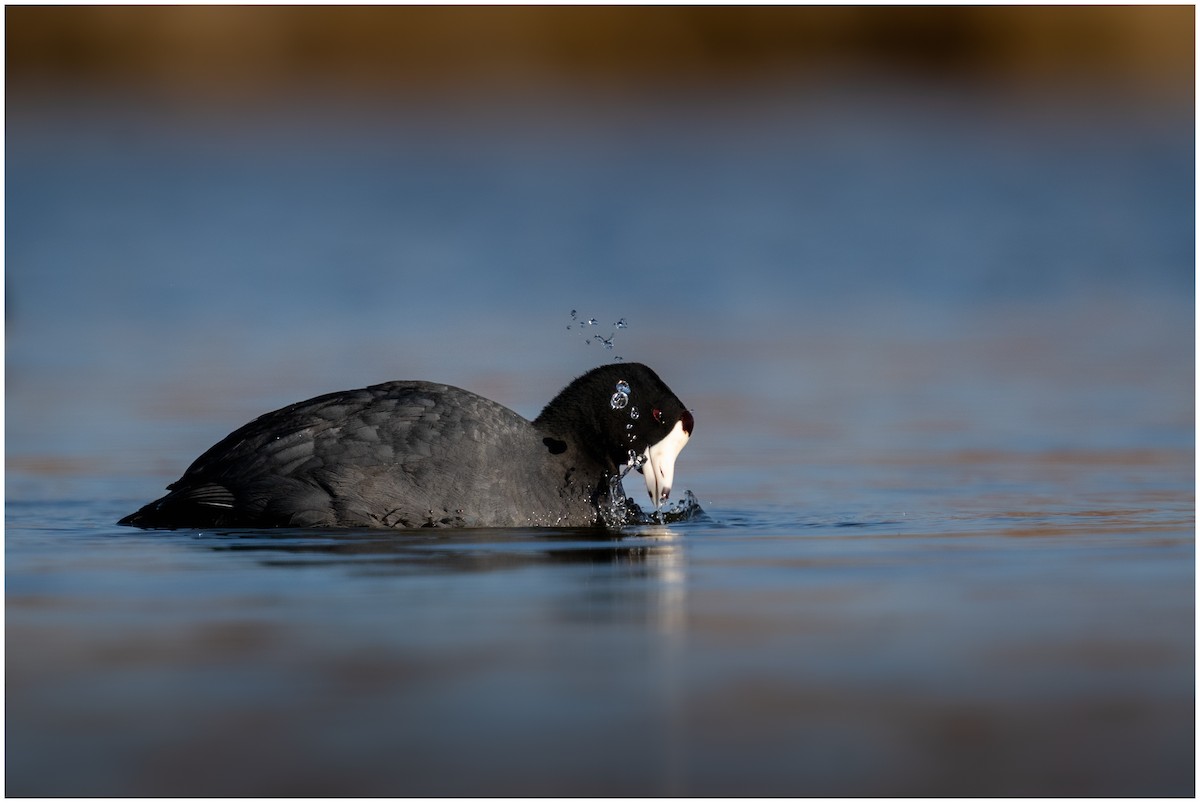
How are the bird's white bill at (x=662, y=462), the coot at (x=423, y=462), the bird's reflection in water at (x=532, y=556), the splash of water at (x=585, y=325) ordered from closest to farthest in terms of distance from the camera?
the bird's reflection in water at (x=532, y=556)
the coot at (x=423, y=462)
the bird's white bill at (x=662, y=462)
the splash of water at (x=585, y=325)

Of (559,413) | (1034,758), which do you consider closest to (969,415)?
(559,413)

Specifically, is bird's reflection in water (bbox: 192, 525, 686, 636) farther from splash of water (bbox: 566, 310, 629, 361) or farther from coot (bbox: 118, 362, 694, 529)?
splash of water (bbox: 566, 310, 629, 361)

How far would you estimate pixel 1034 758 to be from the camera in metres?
3.56

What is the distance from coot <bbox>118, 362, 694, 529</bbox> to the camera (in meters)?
7.02

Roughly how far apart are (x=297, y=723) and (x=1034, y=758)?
4.92 ft

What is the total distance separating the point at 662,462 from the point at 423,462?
3.76 ft

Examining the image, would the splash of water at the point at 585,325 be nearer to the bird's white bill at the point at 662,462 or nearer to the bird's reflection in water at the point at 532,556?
the bird's white bill at the point at 662,462

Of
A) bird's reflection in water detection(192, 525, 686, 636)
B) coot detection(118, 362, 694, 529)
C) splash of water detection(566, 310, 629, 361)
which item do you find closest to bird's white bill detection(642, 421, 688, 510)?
coot detection(118, 362, 694, 529)

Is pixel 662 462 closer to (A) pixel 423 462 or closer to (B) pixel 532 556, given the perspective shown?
(A) pixel 423 462

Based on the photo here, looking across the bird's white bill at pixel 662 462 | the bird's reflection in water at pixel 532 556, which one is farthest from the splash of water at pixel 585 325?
the bird's reflection in water at pixel 532 556

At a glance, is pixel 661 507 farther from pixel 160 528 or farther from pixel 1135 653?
pixel 1135 653

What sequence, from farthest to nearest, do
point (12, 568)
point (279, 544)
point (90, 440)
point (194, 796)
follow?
1. point (90, 440)
2. point (279, 544)
3. point (12, 568)
4. point (194, 796)

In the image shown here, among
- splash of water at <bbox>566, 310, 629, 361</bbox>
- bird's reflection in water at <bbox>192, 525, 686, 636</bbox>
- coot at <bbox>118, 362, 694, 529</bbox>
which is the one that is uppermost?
splash of water at <bbox>566, 310, 629, 361</bbox>

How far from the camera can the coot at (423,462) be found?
702 cm
